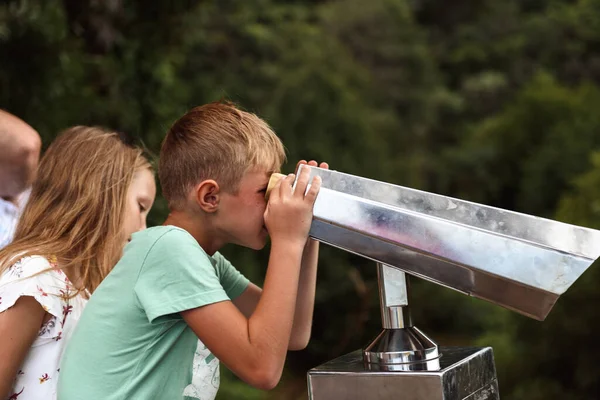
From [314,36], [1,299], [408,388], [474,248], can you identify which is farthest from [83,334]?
A: [314,36]

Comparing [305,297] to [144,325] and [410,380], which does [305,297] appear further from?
[410,380]

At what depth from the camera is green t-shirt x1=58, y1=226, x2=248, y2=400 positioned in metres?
1.42

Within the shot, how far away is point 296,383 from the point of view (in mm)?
7094

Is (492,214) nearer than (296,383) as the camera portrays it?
Yes

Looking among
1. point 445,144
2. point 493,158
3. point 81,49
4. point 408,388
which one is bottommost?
point 408,388

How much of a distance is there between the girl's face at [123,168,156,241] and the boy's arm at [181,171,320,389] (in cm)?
71

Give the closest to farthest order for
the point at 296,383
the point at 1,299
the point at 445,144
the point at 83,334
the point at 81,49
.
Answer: the point at 83,334 → the point at 1,299 → the point at 81,49 → the point at 296,383 → the point at 445,144

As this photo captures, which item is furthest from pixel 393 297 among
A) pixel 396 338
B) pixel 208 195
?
pixel 208 195

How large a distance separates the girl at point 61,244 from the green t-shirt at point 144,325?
0.31 metres

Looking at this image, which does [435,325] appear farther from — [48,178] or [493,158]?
[48,178]

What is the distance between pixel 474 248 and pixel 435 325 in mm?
7499

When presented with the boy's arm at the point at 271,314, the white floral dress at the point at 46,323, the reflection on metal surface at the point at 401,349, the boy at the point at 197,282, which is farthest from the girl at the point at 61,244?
the reflection on metal surface at the point at 401,349

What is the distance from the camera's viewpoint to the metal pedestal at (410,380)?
1204 mm

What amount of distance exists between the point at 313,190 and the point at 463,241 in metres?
0.28
